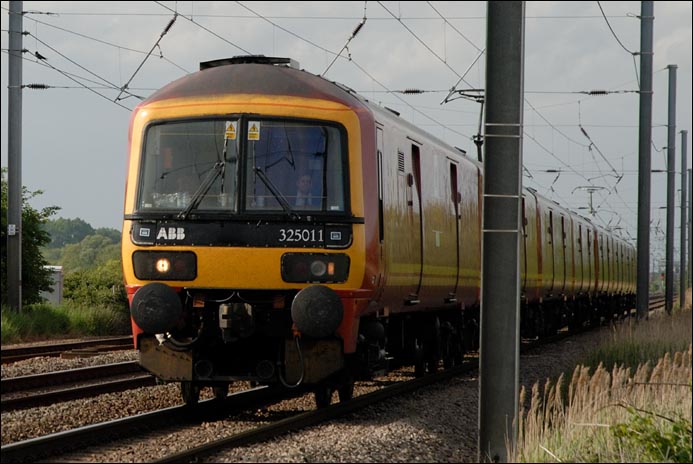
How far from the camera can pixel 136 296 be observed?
10062mm

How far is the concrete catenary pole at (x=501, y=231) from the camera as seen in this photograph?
8.39 metres

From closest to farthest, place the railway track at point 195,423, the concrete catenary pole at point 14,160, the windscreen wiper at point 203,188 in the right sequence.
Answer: the railway track at point 195,423 → the windscreen wiper at point 203,188 → the concrete catenary pole at point 14,160

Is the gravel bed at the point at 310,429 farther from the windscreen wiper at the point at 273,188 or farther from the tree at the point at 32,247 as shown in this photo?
the tree at the point at 32,247

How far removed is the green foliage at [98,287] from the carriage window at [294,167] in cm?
1599

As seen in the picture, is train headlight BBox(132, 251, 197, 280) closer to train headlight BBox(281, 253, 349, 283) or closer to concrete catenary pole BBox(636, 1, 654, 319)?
train headlight BBox(281, 253, 349, 283)

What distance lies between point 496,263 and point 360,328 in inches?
117

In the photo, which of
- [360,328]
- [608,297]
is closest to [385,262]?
[360,328]

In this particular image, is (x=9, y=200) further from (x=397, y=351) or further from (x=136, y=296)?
(x=136, y=296)

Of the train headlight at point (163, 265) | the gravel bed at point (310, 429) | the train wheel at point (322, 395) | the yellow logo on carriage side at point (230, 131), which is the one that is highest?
the yellow logo on carriage side at point (230, 131)

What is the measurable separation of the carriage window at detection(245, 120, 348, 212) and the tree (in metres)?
14.4

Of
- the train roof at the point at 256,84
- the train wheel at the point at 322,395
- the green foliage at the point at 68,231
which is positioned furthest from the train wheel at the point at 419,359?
the green foliage at the point at 68,231

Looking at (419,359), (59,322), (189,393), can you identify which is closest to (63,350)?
(59,322)

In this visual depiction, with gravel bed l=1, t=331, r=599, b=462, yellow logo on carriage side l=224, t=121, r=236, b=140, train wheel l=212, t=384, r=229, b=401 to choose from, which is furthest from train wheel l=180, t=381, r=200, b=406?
yellow logo on carriage side l=224, t=121, r=236, b=140

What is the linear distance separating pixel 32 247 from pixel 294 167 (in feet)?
51.0
